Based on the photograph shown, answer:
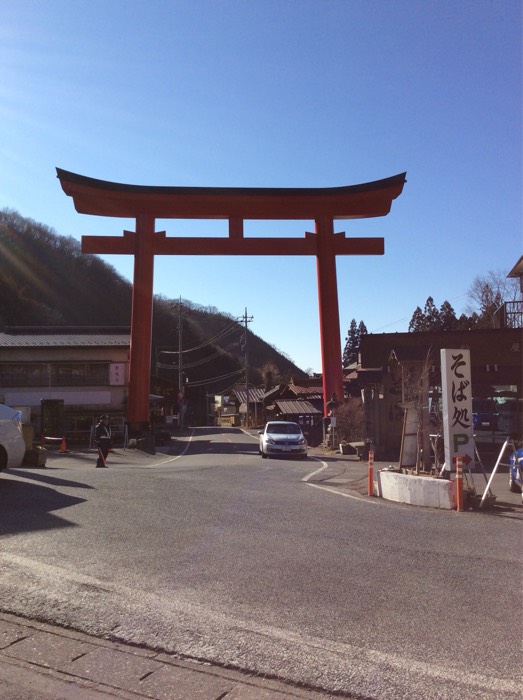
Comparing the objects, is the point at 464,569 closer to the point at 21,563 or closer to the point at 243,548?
the point at 243,548

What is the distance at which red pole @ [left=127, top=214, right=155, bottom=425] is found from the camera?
29875 mm

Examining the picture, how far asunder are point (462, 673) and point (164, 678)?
1.90m

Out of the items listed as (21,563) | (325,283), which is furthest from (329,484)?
(325,283)

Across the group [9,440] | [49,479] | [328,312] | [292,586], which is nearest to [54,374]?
[328,312]

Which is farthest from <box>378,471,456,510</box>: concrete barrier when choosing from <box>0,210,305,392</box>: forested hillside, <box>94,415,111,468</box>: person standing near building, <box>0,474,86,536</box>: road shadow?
<box>0,210,305,392</box>: forested hillside

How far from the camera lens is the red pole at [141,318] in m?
29.9

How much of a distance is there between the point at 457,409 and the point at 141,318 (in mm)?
21407

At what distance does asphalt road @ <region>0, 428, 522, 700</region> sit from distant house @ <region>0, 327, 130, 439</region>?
33.5 m

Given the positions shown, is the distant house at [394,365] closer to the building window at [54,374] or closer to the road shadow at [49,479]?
the road shadow at [49,479]

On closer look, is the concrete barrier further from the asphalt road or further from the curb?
the curb

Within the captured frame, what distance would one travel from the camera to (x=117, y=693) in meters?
3.54

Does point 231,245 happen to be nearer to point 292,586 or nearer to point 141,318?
point 141,318

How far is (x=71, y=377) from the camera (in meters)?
43.0

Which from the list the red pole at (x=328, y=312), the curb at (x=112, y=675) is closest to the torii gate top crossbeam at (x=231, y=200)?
the red pole at (x=328, y=312)
